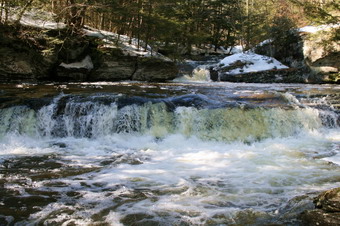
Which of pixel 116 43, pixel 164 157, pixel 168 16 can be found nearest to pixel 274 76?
pixel 168 16

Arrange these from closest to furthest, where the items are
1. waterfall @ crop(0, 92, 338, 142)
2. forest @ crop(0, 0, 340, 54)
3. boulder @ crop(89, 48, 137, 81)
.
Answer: waterfall @ crop(0, 92, 338, 142) < forest @ crop(0, 0, 340, 54) < boulder @ crop(89, 48, 137, 81)

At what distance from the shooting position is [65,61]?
15.0 metres

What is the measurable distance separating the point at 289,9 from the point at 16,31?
23789 mm

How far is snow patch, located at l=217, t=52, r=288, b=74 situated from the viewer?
1813 centimetres

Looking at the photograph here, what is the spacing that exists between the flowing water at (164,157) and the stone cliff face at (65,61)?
3.70 meters

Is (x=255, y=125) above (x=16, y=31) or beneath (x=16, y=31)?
beneath

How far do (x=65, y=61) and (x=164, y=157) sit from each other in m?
10.3

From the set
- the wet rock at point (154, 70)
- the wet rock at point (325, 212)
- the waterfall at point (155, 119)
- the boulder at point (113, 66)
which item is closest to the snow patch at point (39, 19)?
the boulder at point (113, 66)

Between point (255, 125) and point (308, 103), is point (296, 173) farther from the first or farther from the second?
point (308, 103)

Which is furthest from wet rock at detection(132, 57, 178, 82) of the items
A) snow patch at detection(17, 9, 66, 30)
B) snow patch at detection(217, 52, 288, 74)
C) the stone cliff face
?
snow patch at detection(17, 9, 66, 30)

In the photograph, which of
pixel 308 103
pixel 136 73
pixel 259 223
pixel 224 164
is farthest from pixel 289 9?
pixel 259 223

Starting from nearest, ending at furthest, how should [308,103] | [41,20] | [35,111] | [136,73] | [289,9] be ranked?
[35,111]
[308,103]
[41,20]
[136,73]
[289,9]

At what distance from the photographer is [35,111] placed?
8.74 metres

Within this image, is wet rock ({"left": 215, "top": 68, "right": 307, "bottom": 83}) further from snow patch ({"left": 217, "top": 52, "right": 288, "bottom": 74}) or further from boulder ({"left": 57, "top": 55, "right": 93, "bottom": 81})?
boulder ({"left": 57, "top": 55, "right": 93, "bottom": 81})
